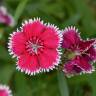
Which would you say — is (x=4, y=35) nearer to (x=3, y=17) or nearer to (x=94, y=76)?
(x=3, y=17)

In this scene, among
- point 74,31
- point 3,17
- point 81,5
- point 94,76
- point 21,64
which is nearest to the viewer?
point 21,64

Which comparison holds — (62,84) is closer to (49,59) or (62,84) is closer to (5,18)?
(49,59)

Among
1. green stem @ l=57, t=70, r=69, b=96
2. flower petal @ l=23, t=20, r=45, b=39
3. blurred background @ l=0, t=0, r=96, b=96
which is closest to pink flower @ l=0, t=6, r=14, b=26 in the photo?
blurred background @ l=0, t=0, r=96, b=96

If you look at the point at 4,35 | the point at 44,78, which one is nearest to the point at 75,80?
the point at 44,78

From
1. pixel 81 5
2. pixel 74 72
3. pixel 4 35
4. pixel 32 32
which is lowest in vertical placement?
pixel 74 72

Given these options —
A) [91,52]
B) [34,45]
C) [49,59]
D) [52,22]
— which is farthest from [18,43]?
[52,22]

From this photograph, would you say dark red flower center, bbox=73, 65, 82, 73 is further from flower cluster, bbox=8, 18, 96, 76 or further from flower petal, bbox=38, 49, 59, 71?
flower petal, bbox=38, 49, 59, 71

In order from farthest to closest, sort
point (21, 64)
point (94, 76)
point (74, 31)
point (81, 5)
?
1. point (81, 5)
2. point (94, 76)
3. point (74, 31)
4. point (21, 64)
